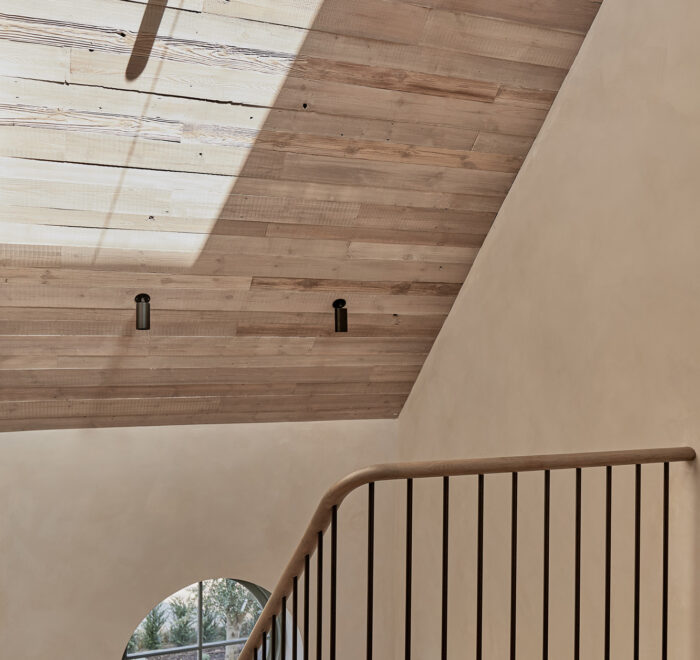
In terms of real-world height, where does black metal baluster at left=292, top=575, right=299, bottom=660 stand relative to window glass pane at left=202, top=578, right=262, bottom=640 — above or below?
above

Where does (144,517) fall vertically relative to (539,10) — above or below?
below

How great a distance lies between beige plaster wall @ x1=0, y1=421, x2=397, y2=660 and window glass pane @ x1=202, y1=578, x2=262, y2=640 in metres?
0.46

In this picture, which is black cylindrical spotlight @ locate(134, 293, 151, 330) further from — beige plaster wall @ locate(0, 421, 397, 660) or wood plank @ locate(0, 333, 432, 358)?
beige plaster wall @ locate(0, 421, 397, 660)

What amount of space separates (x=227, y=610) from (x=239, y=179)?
116 inches

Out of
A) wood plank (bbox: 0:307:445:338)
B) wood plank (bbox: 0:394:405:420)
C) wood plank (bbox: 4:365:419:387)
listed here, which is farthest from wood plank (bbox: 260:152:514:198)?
wood plank (bbox: 0:394:405:420)

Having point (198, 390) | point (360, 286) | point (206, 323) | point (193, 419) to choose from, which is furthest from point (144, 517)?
point (360, 286)

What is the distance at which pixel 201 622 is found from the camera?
15.1 ft

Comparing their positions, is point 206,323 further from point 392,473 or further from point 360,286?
point 392,473

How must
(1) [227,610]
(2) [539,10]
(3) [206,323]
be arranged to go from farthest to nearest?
(1) [227,610], (3) [206,323], (2) [539,10]

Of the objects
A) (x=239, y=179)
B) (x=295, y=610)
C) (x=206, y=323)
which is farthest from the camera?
(x=206, y=323)

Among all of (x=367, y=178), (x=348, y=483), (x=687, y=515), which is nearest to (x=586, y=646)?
(x=687, y=515)

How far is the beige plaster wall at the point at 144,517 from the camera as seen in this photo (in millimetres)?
3768

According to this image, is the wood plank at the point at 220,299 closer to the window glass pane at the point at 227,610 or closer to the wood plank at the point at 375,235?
the wood plank at the point at 375,235

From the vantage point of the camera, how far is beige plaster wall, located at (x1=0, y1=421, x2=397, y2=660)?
12.4ft
